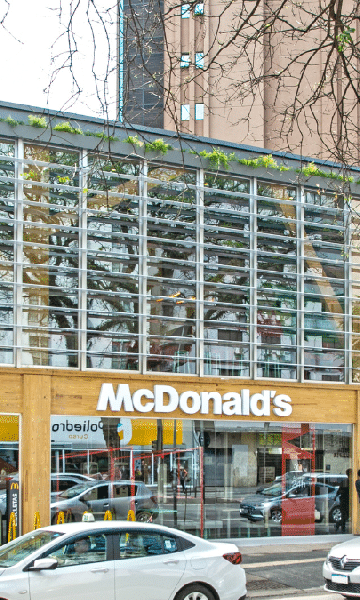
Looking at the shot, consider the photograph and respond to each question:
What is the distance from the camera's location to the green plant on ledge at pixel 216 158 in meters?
19.0

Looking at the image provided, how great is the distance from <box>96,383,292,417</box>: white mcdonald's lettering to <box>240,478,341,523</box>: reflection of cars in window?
1734 mm

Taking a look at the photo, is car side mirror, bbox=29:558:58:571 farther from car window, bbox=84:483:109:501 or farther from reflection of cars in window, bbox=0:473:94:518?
car window, bbox=84:483:109:501

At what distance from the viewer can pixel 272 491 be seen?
1911 centimetres

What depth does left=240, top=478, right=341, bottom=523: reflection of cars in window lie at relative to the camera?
18.9 metres

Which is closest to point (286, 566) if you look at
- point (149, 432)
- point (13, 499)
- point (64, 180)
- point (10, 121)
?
point (149, 432)

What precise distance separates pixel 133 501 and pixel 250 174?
7847mm

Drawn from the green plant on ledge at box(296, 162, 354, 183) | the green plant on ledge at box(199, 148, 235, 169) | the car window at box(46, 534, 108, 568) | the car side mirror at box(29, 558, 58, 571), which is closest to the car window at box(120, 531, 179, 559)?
the car window at box(46, 534, 108, 568)

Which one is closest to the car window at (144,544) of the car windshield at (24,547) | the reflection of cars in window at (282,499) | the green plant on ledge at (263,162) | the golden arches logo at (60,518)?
the car windshield at (24,547)

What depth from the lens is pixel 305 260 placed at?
2022 centimetres

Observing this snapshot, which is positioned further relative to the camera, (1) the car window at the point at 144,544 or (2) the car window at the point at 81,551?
(1) the car window at the point at 144,544

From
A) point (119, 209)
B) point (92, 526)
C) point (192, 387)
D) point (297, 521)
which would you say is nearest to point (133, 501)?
point (192, 387)

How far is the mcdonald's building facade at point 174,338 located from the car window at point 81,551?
5842 mm

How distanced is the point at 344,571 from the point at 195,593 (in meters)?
3.00

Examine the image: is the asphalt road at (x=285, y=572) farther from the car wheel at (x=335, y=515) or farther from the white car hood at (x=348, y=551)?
the car wheel at (x=335, y=515)
